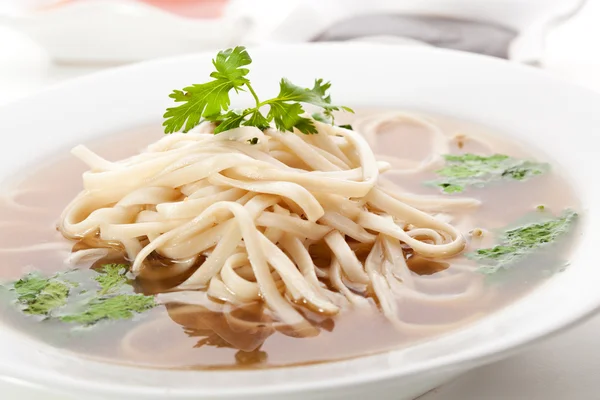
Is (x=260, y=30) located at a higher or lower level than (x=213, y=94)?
higher

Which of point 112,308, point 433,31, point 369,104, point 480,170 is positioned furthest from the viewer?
point 433,31

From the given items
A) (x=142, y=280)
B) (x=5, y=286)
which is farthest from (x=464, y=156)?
(x=5, y=286)

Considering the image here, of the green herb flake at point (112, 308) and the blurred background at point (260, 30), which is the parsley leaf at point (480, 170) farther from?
the blurred background at point (260, 30)

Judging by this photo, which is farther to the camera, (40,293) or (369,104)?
(369,104)

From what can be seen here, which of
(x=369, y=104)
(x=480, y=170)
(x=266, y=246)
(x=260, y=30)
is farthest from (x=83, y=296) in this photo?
(x=260, y=30)

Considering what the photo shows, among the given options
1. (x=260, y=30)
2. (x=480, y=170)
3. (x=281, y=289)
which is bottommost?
(x=281, y=289)

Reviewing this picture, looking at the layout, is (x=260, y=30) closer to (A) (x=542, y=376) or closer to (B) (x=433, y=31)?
(B) (x=433, y=31)

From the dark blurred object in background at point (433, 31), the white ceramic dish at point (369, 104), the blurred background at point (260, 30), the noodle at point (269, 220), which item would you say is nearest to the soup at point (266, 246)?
the noodle at point (269, 220)
